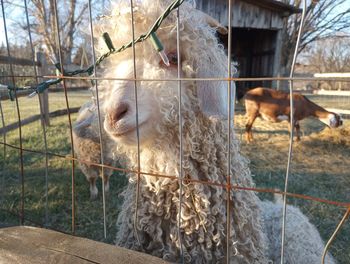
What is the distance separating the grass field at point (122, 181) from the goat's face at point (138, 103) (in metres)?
0.78

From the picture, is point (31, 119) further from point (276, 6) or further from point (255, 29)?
point (255, 29)

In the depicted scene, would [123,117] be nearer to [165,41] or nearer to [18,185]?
[165,41]

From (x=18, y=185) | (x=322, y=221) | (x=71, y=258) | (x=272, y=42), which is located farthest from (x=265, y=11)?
(x=71, y=258)

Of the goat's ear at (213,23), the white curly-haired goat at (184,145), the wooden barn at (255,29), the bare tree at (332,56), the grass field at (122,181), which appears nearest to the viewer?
the white curly-haired goat at (184,145)

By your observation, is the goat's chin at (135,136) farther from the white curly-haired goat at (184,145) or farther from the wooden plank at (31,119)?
the wooden plank at (31,119)

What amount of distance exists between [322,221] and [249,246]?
2.10 m

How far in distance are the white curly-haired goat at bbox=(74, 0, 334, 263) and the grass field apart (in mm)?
702

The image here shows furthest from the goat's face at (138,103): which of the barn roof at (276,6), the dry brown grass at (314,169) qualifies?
the barn roof at (276,6)

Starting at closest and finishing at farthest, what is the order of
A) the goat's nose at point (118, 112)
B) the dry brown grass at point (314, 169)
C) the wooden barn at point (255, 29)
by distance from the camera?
the goat's nose at point (118, 112)
the dry brown grass at point (314, 169)
the wooden barn at point (255, 29)

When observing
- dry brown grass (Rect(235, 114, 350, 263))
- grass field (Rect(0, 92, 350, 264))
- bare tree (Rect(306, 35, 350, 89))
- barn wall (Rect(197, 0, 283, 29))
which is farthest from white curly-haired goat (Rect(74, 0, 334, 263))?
bare tree (Rect(306, 35, 350, 89))

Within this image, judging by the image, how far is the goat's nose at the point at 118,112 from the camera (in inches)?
55.7

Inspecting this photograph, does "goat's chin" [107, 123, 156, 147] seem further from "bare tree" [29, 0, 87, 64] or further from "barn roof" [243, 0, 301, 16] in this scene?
"barn roof" [243, 0, 301, 16]

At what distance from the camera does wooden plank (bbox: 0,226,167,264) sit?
1.10 meters

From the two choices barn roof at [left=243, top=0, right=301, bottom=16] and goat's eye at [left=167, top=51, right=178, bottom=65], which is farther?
barn roof at [left=243, top=0, right=301, bottom=16]
